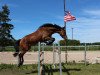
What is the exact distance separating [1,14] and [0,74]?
2867cm

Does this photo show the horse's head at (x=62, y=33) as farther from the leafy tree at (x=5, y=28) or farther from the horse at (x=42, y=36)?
the leafy tree at (x=5, y=28)

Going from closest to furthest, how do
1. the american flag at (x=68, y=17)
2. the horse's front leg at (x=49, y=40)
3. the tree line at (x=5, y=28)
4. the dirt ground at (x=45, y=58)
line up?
the horse's front leg at (x=49, y=40), the american flag at (x=68, y=17), the dirt ground at (x=45, y=58), the tree line at (x=5, y=28)

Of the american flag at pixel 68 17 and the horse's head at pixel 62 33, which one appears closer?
the horse's head at pixel 62 33

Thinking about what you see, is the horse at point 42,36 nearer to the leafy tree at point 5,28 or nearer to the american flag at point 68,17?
the american flag at point 68,17

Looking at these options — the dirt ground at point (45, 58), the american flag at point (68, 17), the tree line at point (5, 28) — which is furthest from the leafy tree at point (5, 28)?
the american flag at point (68, 17)

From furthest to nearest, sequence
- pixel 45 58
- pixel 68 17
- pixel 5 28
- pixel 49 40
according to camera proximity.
Answer: pixel 5 28 → pixel 45 58 → pixel 68 17 → pixel 49 40

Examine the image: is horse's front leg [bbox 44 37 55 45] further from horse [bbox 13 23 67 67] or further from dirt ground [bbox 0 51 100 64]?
dirt ground [bbox 0 51 100 64]

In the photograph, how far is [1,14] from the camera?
42531 millimetres

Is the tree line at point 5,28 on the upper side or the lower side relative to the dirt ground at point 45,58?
upper

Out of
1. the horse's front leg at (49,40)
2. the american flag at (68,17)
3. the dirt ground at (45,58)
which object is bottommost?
the dirt ground at (45,58)

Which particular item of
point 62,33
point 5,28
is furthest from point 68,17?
point 5,28

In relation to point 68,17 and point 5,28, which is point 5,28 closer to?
point 5,28

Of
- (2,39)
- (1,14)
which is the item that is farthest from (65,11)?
(1,14)

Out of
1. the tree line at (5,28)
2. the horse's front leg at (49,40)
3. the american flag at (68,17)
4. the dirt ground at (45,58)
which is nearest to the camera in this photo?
the horse's front leg at (49,40)
